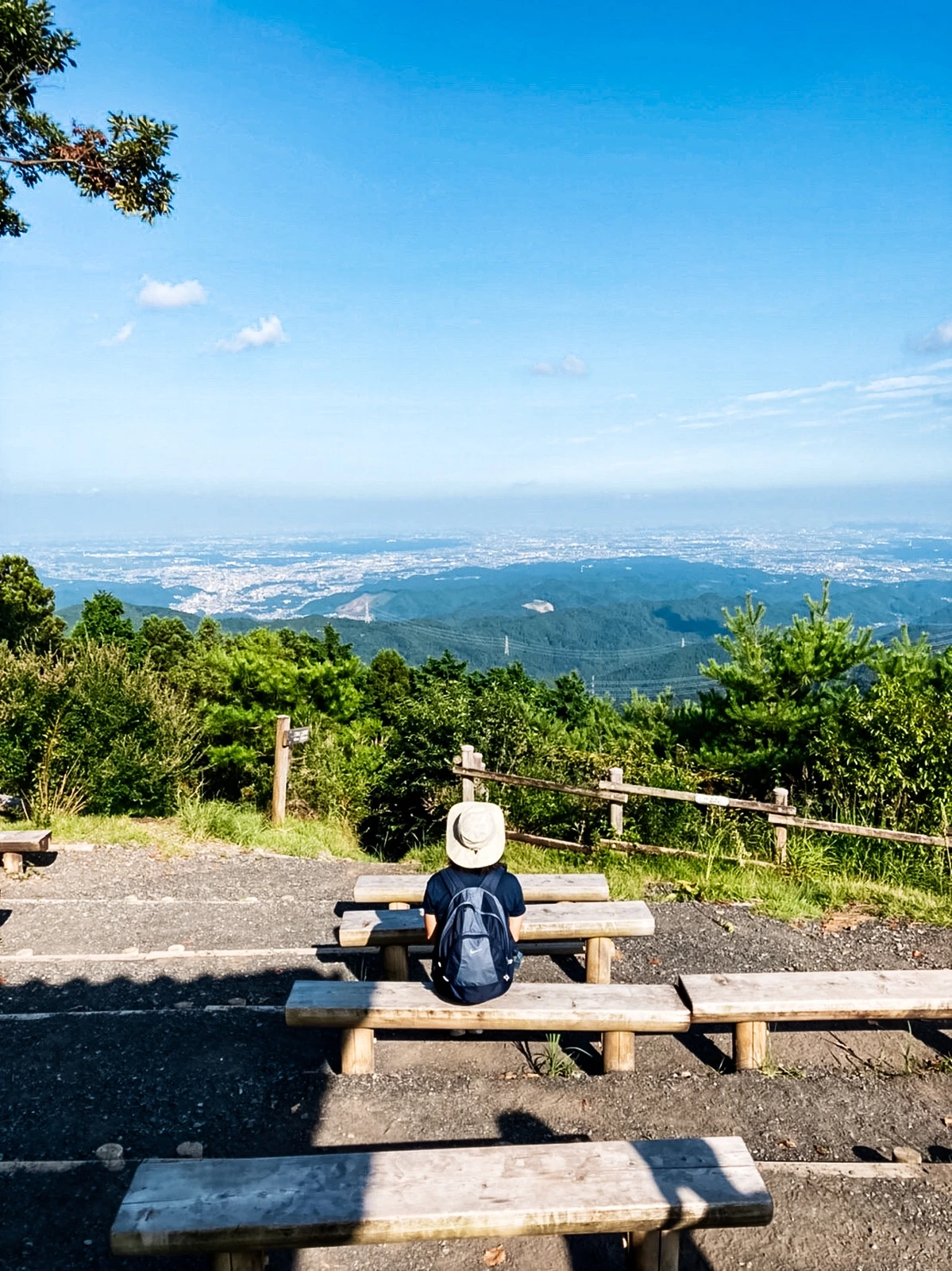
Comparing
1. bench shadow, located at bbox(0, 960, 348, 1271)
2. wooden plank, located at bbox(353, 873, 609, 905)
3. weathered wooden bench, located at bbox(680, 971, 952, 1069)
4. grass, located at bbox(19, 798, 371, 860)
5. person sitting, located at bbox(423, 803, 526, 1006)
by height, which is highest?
person sitting, located at bbox(423, 803, 526, 1006)

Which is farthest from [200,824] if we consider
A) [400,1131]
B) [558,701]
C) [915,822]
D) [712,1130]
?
[558,701]

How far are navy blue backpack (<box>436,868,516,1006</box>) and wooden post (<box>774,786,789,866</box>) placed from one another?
15.2 ft

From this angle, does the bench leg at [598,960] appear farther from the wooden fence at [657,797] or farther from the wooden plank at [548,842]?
the wooden plank at [548,842]

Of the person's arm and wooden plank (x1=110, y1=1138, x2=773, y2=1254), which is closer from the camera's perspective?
wooden plank (x1=110, y1=1138, x2=773, y2=1254)

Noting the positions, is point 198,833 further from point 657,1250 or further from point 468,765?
point 657,1250

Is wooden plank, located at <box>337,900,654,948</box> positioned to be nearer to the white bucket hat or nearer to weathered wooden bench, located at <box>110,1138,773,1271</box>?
the white bucket hat

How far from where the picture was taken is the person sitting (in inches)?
147

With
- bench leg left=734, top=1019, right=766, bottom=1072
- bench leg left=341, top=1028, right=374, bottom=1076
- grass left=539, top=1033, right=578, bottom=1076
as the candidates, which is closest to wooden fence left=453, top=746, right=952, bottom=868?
bench leg left=734, top=1019, right=766, bottom=1072

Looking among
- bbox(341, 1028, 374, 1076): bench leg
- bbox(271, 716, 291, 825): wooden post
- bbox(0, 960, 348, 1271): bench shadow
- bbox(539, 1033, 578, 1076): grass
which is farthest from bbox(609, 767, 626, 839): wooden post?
bbox(341, 1028, 374, 1076): bench leg

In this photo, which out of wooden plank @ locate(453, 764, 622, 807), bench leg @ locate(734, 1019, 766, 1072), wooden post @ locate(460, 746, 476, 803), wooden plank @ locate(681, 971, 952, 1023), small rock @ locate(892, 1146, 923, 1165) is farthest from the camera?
wooden post @ locate(460, 746, 476, 803)

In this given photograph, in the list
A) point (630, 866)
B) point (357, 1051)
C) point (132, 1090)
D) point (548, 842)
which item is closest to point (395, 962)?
point (357, 1051)

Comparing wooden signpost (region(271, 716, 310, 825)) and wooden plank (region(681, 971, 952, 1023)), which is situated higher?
wooden plank (region(681, 971, 952, 1023))

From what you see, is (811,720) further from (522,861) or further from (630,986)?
(630,986)

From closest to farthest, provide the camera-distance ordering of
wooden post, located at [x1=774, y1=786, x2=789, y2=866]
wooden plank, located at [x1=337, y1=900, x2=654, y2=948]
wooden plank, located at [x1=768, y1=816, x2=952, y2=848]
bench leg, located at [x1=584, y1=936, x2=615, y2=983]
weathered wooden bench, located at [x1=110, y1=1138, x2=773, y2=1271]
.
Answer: weathered wooden bench, located at [x1=110, y1=1138, x2=773, y2=1271] → wooden plank, located at [x1=337, y1=900, x2=654, y2=948] → bench leg, located at [x1=584, y1=936, x2=615, y2=983] → wooden plank, located at [x1=768, y1=816, x2=952, y2=848] → wooden post, located at [x1=774, y1=786, x2=789, y2=866]
